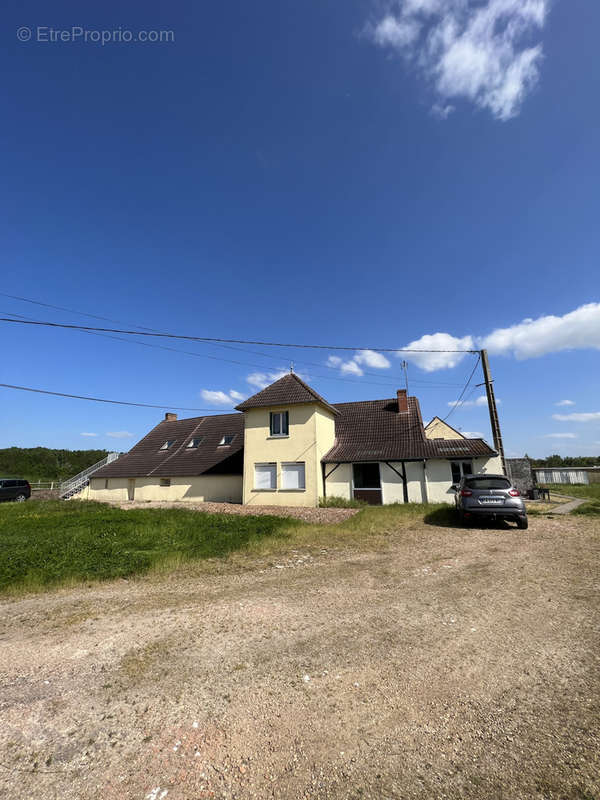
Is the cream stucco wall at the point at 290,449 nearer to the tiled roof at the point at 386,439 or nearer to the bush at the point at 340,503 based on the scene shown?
the bush at the point at 340,503

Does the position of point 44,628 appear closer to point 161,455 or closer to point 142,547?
point 142,547

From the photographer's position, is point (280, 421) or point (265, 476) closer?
point (265, 476)

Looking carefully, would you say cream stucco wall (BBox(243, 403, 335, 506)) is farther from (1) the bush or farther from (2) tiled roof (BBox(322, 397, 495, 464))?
(2) tiled roof (BBox(322, 397, 495, 464))

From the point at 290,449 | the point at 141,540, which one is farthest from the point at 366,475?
the point at 141,540

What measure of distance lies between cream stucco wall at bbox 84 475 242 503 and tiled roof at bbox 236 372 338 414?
16.1 ft

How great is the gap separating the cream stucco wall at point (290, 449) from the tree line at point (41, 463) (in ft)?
116

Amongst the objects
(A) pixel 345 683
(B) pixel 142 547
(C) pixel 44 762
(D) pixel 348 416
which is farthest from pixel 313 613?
(D) pixel 348 416

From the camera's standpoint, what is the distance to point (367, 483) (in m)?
19.4

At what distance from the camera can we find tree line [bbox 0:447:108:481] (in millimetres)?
43500

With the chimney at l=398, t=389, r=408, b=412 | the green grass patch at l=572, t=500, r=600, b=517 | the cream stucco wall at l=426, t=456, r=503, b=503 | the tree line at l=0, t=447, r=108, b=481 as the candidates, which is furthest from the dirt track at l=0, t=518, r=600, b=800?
the tree line at l=0, t=447, r=108, b=481

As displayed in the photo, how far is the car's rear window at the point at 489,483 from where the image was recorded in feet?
35.5

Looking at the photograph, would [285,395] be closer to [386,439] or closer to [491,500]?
[386,439]

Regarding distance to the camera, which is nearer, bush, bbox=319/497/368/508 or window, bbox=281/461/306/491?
bush, bbox=319/497/368/508

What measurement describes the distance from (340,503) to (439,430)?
18.1 m
